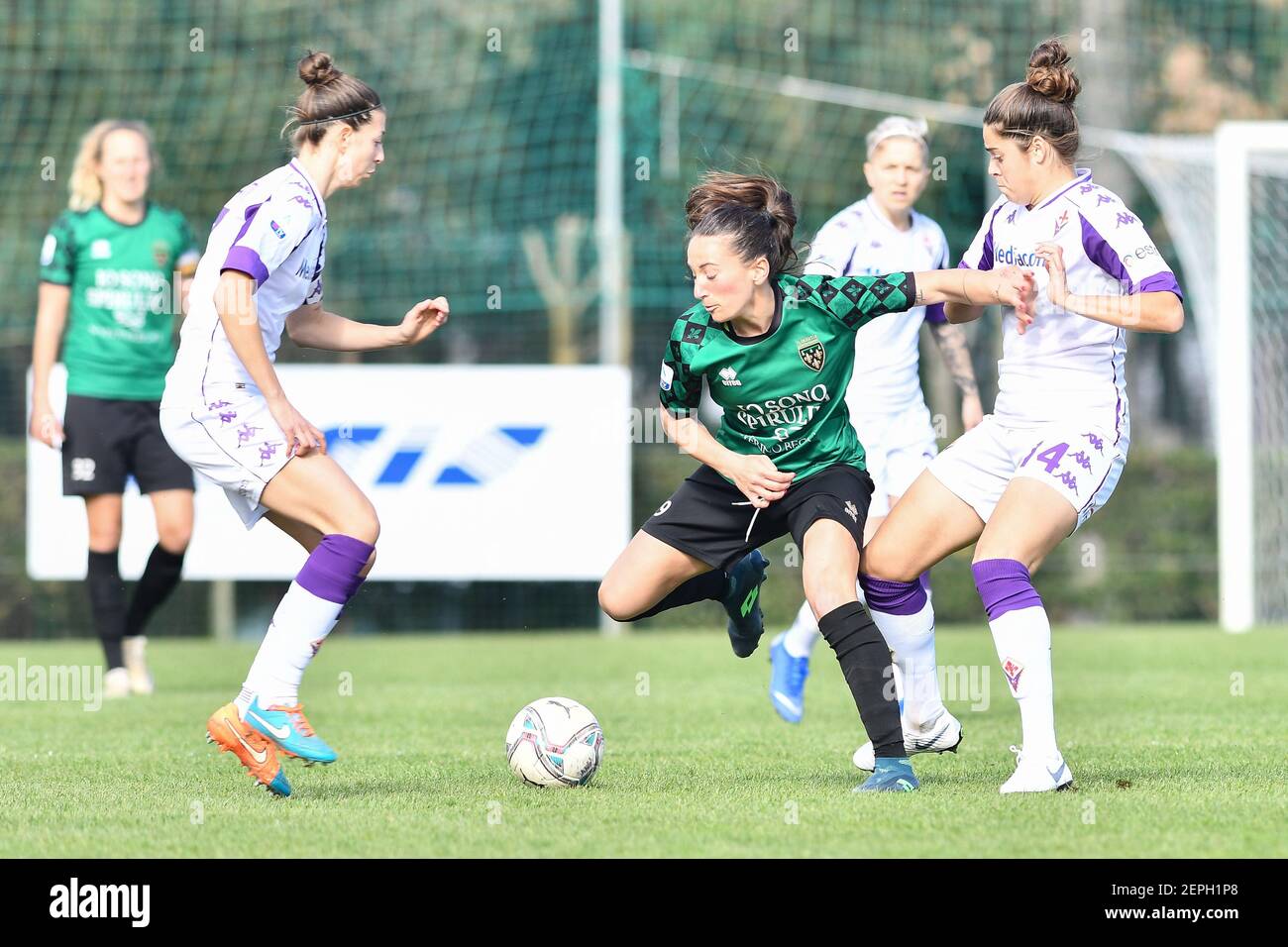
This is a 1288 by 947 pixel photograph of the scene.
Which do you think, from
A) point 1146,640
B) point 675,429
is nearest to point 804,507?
point 675,429

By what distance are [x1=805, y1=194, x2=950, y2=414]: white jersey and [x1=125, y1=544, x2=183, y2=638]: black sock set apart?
134 inches

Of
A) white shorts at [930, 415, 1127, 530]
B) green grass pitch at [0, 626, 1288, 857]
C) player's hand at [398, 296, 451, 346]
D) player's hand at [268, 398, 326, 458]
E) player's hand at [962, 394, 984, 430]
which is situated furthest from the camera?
player's hand at [962, 394, 984, 430]

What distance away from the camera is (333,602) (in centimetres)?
502

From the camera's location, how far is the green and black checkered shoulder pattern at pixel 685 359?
5227 mm

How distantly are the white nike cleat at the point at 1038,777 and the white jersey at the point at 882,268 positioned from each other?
2.29m

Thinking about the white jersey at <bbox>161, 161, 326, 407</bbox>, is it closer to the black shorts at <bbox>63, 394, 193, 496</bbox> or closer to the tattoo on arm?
the tattoo on arm

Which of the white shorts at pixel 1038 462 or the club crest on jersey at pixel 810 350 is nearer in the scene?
the white shorts at pixel 1038 462

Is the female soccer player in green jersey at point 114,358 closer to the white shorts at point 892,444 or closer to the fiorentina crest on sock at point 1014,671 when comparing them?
the white shorts at point 892,444

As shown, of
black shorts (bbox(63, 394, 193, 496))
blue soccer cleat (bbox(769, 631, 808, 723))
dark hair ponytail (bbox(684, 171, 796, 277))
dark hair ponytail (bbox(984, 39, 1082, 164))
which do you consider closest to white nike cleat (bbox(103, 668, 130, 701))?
black shorts (bbox(63, 394, 193, 496))

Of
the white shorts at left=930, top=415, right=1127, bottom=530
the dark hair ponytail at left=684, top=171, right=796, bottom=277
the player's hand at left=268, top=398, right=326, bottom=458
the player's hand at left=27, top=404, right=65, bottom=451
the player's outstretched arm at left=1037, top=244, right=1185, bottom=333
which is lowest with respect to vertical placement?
the white shorts at left=930, top=415, right=1127, bottom=530

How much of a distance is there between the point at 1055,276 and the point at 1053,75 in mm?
664

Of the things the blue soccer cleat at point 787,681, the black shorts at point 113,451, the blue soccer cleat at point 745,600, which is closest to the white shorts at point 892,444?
the blue soccer cleat at point 787,681

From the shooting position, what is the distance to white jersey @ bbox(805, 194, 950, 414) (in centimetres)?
683
